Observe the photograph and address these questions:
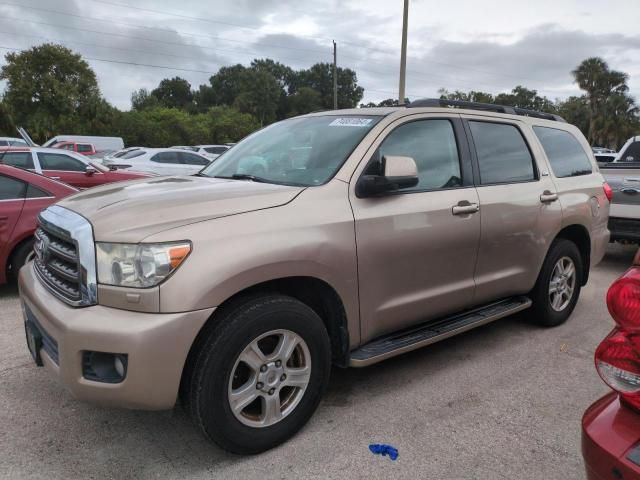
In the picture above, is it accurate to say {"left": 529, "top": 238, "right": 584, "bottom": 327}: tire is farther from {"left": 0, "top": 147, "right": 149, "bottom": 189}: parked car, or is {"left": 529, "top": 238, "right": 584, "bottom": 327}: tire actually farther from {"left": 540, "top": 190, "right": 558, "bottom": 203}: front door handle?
{"left": 0, "top": 147, "right": 149, "bottom": 189}: parked car

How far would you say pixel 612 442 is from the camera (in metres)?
1.54

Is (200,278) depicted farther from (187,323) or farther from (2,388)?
(2,388)

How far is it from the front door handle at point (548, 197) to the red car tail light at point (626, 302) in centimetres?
261

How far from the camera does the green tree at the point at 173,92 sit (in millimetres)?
94312

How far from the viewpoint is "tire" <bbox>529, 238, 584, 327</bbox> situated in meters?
4.31

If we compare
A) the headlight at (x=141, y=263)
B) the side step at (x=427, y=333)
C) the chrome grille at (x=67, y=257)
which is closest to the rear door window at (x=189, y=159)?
the side step at (x=427, y=333)

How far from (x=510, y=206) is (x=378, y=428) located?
6.26ft

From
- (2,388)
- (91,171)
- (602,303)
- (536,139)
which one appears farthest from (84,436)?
(91,171)

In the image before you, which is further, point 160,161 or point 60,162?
point 160,161

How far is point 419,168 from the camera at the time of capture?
338cm

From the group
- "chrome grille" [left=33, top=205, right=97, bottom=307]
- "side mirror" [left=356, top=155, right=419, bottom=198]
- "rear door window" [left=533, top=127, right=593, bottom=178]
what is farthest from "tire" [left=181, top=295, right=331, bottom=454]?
"rear door window" [left=533, top=127, right=593, bottom=178]

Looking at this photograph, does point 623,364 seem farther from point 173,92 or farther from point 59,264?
point 173,92

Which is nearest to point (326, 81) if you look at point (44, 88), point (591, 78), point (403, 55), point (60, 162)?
point (591, 78)

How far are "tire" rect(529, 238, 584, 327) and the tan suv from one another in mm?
80
